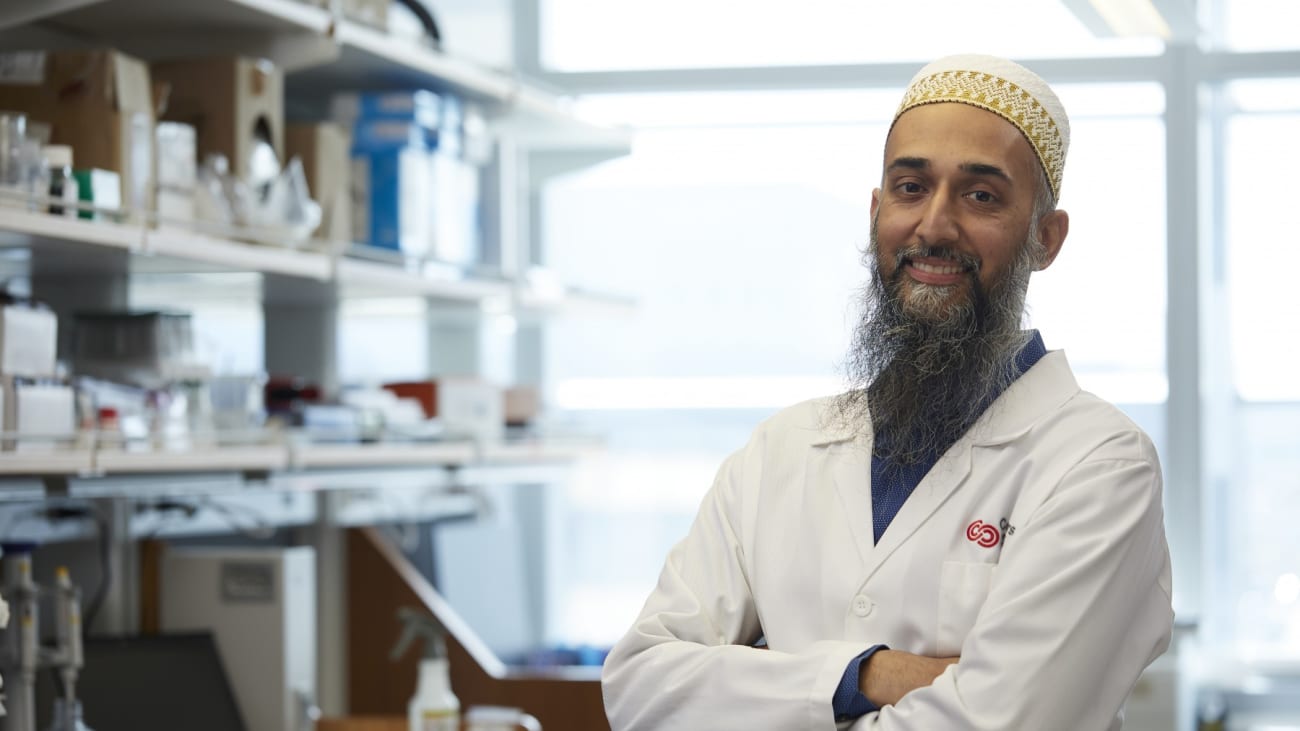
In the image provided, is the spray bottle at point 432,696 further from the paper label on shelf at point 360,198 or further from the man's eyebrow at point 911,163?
the man's eyebrow at point 911,163

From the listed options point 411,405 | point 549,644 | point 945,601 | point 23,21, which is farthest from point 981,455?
point 549,644

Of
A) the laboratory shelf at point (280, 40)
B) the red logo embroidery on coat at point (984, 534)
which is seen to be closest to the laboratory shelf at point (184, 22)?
the laboratory shelf at point (280, 40)

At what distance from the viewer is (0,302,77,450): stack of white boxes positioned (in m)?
1.83

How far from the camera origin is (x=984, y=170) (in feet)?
4.85

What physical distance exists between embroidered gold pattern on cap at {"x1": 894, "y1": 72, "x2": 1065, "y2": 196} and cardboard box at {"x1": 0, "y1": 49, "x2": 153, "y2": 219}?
3.73ft

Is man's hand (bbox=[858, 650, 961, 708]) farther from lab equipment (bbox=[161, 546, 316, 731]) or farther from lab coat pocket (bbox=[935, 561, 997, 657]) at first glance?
lab equipment (bbox=[161, 546, 316, 731])

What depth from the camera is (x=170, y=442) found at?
213 cm

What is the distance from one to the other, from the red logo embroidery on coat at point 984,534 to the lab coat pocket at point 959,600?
0.02 metres

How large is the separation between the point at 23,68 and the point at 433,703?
123 centimetres

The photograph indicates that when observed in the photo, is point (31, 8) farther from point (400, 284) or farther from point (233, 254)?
point (400, 284)

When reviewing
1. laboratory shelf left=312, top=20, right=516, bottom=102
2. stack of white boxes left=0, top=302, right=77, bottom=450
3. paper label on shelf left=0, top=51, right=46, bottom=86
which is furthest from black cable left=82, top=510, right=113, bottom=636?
laboratory shelf left=312, top=20, right=516, bottom=102

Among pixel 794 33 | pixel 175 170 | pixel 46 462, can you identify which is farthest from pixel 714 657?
pixel 794 33

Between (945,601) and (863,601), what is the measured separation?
0.28 ft

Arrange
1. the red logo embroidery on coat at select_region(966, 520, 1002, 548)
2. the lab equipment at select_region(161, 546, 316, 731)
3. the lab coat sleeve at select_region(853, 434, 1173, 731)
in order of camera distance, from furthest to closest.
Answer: the lab equipment at select_region(161, 546, 316, 731)
the red logo embroidery on coat at select_region(966, 520, 1002, 548)
the lab coat sleeve at select_region(853, 434, 1173, 731)
